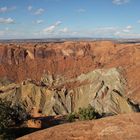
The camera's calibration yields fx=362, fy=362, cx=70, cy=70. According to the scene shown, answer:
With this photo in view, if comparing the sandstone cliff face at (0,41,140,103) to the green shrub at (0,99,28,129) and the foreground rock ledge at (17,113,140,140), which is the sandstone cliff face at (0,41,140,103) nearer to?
the green shrub at (0,99,28,129)

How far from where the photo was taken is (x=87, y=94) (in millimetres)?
70875

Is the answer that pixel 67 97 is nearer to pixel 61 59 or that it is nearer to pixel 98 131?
pixel 98 131

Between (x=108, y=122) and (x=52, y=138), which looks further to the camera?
(x=108, y=122)

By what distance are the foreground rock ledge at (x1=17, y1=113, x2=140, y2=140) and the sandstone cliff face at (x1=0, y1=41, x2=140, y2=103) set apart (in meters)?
76.0

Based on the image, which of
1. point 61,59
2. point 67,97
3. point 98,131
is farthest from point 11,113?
point 61,59

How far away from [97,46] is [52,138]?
115532 millimetres

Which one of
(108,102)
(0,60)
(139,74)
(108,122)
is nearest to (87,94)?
(108,102)

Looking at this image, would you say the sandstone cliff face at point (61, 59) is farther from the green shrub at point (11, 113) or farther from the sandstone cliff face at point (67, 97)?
the green shrub at point (11, 113)

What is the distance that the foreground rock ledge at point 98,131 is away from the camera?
19609 millimetres

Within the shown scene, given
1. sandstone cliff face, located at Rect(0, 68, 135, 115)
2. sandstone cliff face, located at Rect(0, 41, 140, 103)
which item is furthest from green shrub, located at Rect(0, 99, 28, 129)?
sandstone cliff face, located at Rect(0, 41, 140, 103)

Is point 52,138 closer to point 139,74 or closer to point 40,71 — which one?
point 139,74

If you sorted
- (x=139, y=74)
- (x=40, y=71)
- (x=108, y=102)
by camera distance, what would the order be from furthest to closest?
(x=40, y=71)
(x=139, y=74)
(x=108, y=102)

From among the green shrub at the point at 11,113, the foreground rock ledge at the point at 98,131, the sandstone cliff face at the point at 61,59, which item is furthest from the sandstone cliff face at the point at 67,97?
the foreground rock ledge at the point at 98,131

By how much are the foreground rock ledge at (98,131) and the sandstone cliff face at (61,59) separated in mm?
76009
